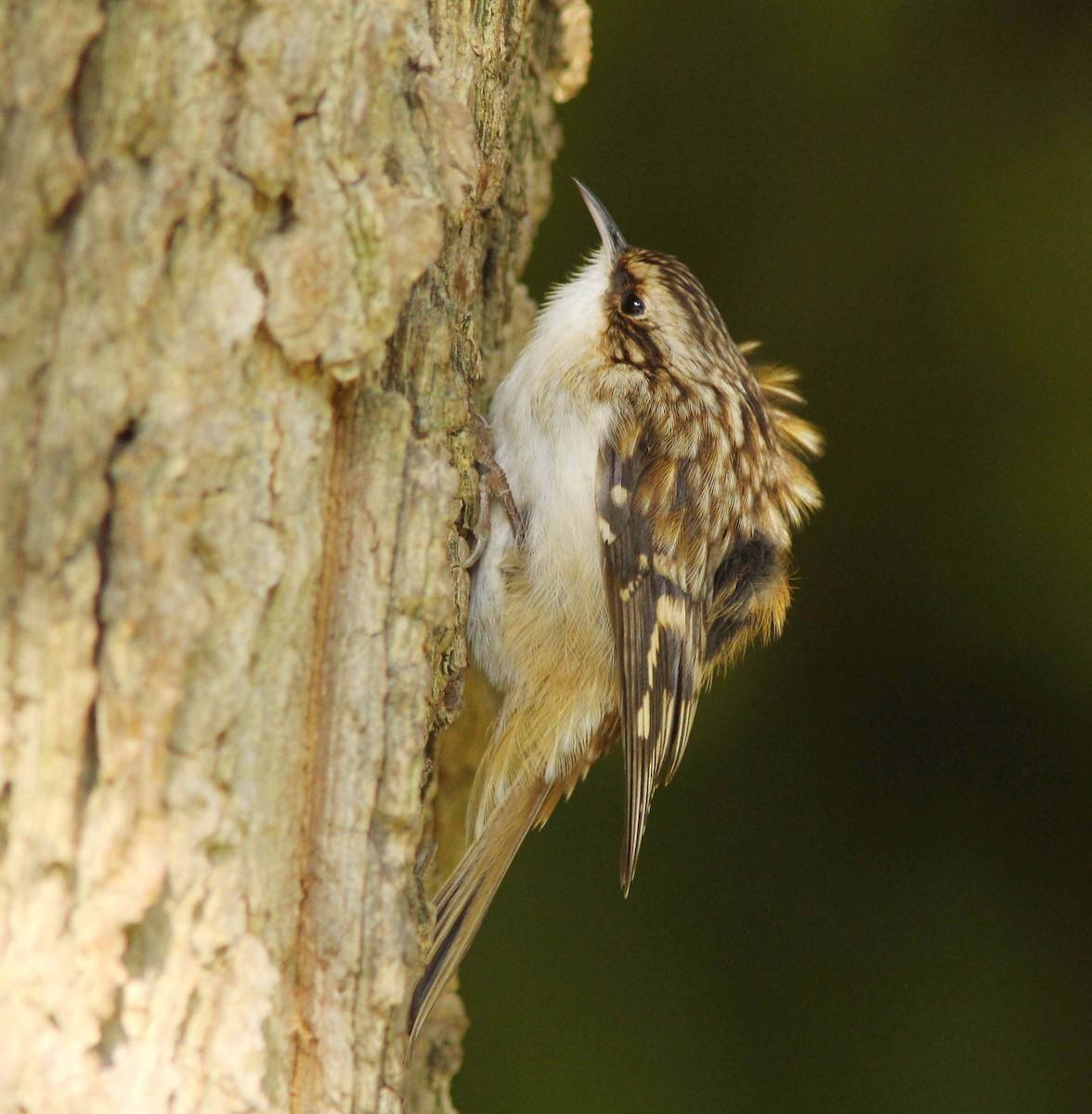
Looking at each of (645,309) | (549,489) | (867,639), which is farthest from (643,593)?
(867,639)

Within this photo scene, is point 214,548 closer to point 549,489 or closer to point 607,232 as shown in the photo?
point 549,489

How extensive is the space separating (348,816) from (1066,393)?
6.60 ft

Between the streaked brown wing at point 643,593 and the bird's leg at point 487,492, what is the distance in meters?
0.16

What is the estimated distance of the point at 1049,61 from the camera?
249 cm

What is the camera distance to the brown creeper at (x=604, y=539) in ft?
6.87

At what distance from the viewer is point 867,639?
2.88 meters

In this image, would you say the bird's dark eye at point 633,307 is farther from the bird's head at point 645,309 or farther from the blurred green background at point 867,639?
the blurred green background at point 867,639

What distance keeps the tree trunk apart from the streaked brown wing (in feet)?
2.38

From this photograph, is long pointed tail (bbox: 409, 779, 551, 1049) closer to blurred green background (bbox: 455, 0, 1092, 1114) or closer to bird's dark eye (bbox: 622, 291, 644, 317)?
blurred green background (bbox: 455, 0, 1092, 1114)

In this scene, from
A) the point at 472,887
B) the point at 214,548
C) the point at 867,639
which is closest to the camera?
the point at 214,548

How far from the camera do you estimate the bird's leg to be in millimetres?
2018

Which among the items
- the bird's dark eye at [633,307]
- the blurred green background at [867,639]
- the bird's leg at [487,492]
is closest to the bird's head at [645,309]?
the bird's dark eye at [633,307]

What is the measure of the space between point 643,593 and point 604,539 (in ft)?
0.42

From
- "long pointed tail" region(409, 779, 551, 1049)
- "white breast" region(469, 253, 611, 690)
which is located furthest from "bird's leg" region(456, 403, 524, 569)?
"long pointed tail" region(409, 779, 551, 1049)
